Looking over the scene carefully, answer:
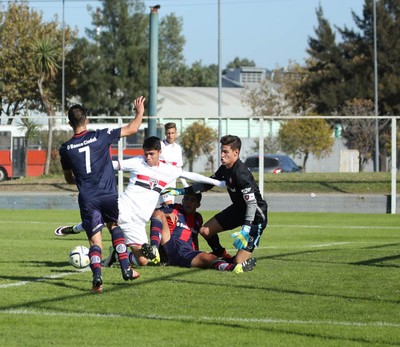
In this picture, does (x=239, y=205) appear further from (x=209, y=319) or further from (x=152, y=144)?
(x=209, y=319)

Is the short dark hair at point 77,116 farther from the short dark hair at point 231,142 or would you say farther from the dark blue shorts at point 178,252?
the dark blue shorts at point 178,252

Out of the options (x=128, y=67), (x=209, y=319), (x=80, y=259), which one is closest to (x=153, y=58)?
(x=80, y=259)

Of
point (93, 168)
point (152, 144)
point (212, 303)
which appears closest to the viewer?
point (212, 303)

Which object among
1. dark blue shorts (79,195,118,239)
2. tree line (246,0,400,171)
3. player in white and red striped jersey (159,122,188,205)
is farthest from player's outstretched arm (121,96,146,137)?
tree line (246,0,400,171)

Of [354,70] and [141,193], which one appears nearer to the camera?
[141,193]

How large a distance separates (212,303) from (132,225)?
3.08 m

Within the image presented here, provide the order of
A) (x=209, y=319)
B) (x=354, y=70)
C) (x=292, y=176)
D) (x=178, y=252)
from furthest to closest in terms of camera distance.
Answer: (x=354, y=70), (x=292, y=176), (x=178, y=252), (x=209, y=319)

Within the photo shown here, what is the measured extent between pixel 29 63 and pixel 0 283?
183ft

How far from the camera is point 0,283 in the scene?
10.5 metres

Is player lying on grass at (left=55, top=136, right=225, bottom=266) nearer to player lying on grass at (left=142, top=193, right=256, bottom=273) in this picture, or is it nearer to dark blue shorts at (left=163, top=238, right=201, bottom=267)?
player lying on grass at (left=142, top=193, right=256, bottom=273)

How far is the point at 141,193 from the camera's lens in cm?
1195

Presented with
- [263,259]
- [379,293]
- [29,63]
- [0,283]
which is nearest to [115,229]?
[0,283]

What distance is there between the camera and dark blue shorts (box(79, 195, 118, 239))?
10094 mm

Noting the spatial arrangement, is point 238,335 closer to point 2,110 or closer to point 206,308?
point 206,308
